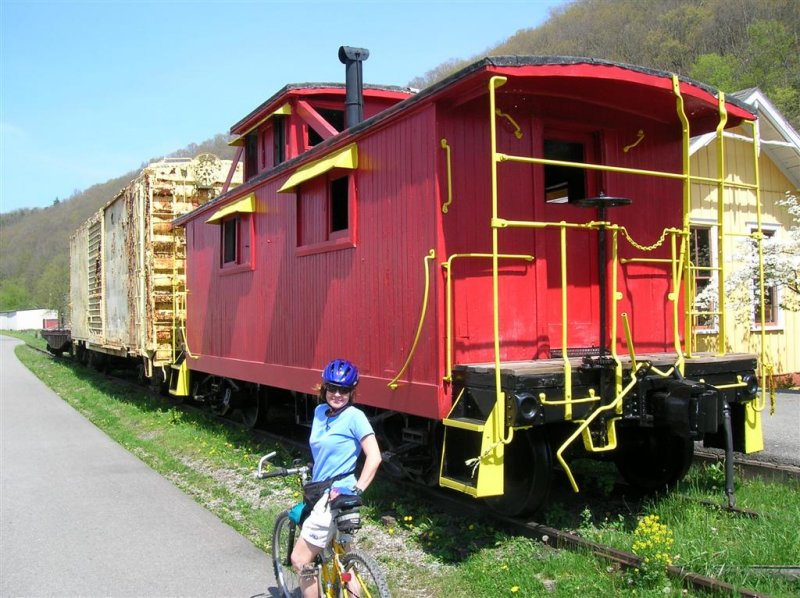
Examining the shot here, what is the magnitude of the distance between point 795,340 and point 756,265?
2.87 meters

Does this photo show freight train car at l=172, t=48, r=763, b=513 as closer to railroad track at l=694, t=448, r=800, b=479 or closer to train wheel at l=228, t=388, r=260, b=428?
railroad track at l=694, t=448, r=800, b=479

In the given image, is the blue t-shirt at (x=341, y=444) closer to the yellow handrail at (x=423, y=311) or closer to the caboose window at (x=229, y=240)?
the yellow handrail at (x=423, y=311)

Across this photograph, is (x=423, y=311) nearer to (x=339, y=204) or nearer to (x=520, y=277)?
(x=520, y=277)

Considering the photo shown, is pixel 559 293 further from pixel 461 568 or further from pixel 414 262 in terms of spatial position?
pixel 461 568

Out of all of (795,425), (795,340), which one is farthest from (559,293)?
(795,340)

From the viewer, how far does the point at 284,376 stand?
7.91 m

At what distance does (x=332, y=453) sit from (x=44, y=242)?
14782cm

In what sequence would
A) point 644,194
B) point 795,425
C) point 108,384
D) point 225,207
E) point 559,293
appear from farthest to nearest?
point 108,384 < point 225,207 < point 795,425 < point 644,194 < point 559,293

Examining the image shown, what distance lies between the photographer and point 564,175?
6.30 meters

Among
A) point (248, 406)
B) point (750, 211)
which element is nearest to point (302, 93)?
point (248, 406)

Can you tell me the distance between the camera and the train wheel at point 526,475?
5.30 metres

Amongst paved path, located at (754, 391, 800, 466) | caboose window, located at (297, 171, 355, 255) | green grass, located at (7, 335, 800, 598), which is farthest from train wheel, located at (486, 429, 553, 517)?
paved path, located at (754, 391, 800, 466)

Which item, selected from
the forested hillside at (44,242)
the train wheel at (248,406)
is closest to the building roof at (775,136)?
the train wheel at (248,406)

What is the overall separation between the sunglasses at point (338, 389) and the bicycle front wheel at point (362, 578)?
2.59 feet
